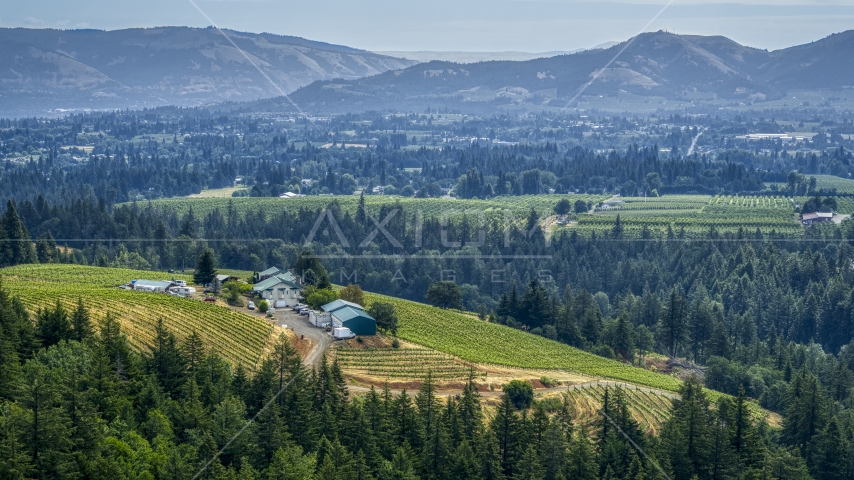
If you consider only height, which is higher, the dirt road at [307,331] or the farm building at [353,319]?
the farm building at [353,319]

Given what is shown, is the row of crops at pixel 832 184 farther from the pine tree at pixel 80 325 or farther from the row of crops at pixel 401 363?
the pine tree at pixel 80 325

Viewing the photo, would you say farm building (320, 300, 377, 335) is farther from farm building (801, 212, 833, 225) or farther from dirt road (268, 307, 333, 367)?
farm building (801, 212, 833, 225)

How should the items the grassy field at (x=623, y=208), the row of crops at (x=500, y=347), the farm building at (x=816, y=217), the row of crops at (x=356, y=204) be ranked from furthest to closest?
the row of crops at (x=356, y=204) → the farm building at (x=816, y=217) → the grassy field at (x=623, y=208) → the row of crops at (x=500, y=347)

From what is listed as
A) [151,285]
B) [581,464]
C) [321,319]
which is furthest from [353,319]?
[581,464]

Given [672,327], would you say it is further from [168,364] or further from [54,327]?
[54,327]

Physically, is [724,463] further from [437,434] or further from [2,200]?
[2,200]

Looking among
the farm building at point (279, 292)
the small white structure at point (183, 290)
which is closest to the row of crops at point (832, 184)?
the farm building at point (279, 292)
